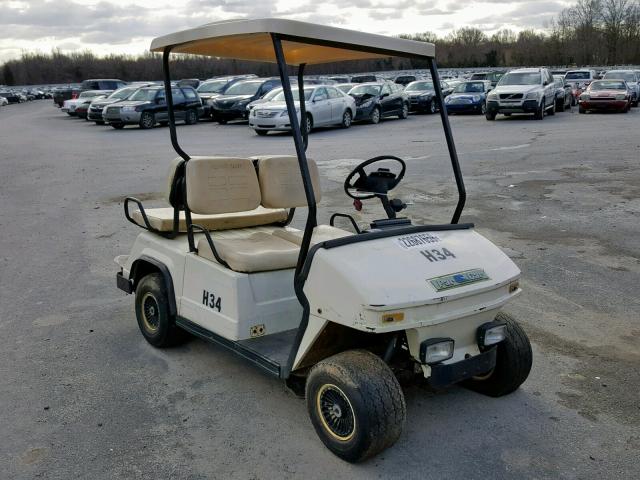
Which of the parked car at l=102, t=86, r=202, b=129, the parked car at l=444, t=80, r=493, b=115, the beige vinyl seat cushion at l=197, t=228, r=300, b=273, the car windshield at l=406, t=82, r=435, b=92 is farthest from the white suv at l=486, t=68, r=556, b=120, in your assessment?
the beige vinyl seat cushion at l=197, t=228, r=300, b=273

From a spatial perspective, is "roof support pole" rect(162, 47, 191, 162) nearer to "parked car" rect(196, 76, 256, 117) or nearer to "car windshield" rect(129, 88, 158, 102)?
"car windshield" rect(129, 88, 158, 102)

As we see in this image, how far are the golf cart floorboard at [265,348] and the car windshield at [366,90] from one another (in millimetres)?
19282

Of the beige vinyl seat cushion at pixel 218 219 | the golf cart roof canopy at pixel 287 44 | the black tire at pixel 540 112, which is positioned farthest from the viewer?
the black tire at pixel 540 112

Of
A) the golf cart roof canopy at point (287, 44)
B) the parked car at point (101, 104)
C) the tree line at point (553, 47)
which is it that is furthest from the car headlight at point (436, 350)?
the tree line at point (553, 47)

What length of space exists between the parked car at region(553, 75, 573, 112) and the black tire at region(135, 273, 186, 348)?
2187 cm

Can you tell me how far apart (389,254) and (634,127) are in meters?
18.0

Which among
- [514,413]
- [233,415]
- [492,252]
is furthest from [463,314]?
[233,415]

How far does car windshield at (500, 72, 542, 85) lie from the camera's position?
21875 millimetres

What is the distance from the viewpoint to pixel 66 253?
7223mm

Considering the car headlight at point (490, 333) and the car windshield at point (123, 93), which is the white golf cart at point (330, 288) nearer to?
the car headlight at point (490, 333)

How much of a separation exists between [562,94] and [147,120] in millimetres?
14990

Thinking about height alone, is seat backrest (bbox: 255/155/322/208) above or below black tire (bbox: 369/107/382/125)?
above

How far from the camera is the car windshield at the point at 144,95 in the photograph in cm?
2275

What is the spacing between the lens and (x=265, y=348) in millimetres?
3828
